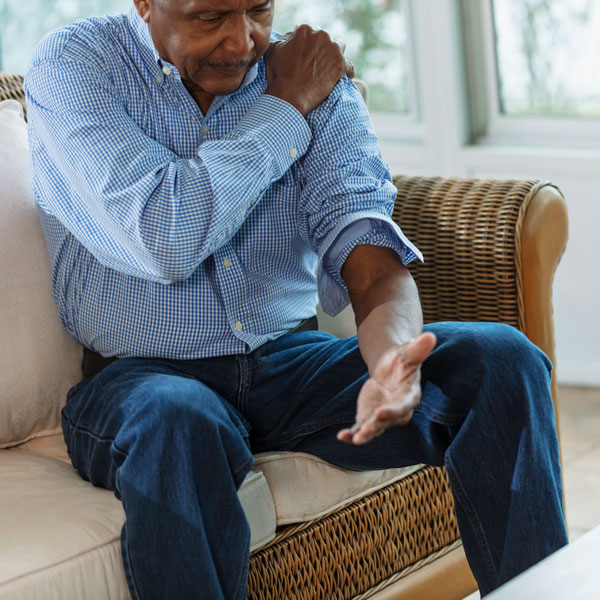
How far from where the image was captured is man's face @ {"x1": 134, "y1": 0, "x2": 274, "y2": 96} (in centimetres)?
140

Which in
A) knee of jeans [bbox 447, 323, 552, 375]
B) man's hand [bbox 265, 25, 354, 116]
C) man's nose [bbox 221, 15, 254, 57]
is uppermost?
man's nose [bbox 221, 15, 254, 57]

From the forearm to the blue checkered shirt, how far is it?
32 millimetres

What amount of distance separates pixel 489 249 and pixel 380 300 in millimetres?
350

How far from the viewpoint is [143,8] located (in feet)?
4.89

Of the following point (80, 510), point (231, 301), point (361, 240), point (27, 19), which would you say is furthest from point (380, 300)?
point (27, 19)

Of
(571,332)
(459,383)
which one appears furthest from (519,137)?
(459,383)

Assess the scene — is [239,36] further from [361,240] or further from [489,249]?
[489,249]

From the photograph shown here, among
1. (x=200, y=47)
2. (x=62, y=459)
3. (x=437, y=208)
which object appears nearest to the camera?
(x=200, y=47)

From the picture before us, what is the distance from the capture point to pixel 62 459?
5.08 ft

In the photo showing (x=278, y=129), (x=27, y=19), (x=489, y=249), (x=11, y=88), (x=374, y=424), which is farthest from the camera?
(x=27, y=19)

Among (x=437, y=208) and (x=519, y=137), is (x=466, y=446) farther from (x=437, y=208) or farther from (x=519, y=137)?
(x=519, y=137)

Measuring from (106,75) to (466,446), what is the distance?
735 millimetres

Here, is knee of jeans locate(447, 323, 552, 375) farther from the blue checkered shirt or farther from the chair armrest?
the chair armrest

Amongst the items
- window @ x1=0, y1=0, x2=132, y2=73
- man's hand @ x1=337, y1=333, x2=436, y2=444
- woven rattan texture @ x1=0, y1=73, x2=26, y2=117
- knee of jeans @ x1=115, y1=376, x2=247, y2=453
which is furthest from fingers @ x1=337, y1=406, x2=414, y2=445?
window @ x1=0, y1=0, x2=132, y2=73
